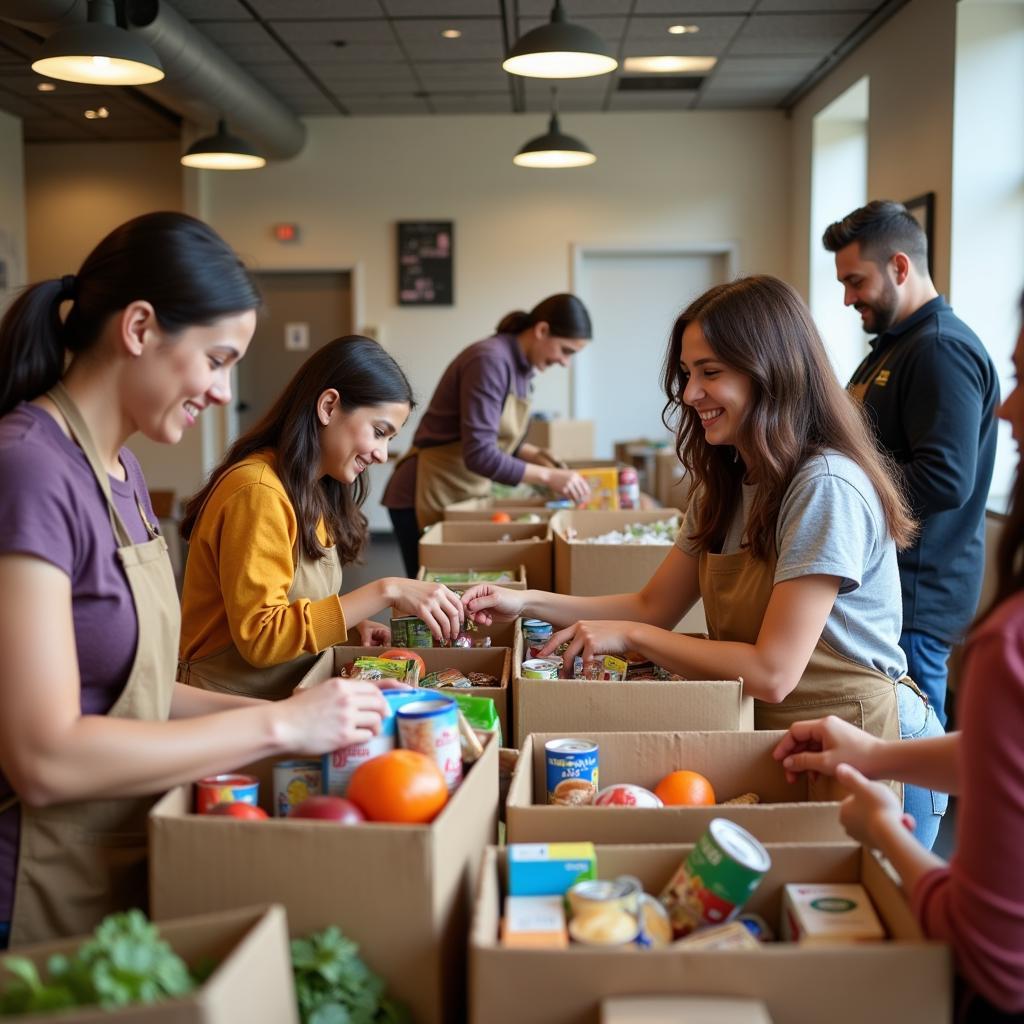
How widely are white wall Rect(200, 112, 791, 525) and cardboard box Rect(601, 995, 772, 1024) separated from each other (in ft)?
26.7

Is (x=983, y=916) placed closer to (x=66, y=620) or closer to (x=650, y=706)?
(x=650, y=706)

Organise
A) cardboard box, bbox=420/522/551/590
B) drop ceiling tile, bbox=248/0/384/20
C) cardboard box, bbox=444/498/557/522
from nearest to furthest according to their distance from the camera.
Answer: cardboard box, bbox=420/522/551/590 < cardboard box, bbox=444/498/557/522 < drop ceiling tile, bbox=248/0/384/20

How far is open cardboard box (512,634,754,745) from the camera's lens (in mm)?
1755

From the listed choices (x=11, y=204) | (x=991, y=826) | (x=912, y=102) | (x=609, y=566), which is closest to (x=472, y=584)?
(x=609, y=566)

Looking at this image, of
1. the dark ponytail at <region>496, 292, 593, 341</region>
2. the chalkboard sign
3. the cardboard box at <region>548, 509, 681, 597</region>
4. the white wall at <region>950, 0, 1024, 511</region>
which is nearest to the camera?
the cardboard box at <region>548, 509, 681, 597</region>

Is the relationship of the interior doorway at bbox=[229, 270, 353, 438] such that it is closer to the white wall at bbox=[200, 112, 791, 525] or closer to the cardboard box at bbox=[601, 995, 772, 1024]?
the white wall at bbox=[200, 112, 791, 525]

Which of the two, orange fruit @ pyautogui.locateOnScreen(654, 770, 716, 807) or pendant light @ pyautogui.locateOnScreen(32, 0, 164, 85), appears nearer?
orange fruit @ pyautogui.locateOnScreen(654, 770, 716, 807)

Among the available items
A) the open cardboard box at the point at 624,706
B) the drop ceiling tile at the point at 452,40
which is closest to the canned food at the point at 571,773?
the open cardboard box at the point at 624,706

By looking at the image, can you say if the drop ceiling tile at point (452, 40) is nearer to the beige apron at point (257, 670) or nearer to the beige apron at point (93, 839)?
the beige apron at point (257, 670)

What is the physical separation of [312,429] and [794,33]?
224 inches

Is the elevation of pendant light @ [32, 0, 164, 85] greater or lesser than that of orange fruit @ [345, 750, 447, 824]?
greater

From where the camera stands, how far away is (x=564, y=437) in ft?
22.6

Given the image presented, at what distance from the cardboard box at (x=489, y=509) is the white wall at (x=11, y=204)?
18.0 ft

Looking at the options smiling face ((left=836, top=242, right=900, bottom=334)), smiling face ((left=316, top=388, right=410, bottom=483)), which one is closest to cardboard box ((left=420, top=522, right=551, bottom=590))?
smiling face ((left=316, top=388, right=410, bottom=483))
